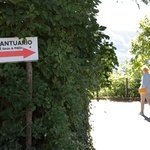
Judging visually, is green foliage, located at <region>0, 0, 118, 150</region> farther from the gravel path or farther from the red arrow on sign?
the gravel path

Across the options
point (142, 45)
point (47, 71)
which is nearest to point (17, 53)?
point (47, 71)

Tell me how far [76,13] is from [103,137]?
447cm

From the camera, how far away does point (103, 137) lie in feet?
25.6

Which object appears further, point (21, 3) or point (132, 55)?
point (132, 55)

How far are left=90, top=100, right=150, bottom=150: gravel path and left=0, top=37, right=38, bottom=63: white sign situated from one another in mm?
3047

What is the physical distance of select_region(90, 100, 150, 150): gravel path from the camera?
7.11m

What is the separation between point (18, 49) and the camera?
12.1 ft

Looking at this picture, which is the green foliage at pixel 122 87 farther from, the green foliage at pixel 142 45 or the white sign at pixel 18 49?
the white sign at pixel 18 49

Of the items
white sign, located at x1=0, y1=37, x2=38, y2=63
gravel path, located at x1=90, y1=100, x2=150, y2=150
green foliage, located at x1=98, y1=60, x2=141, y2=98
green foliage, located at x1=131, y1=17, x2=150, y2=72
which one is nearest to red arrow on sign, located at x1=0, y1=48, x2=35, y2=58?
white sign, located at x1=0, y1=37, x2=38, y2=63

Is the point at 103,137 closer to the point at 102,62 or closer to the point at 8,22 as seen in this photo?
the point at 102,62

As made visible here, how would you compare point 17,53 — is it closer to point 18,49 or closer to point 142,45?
point 18,49

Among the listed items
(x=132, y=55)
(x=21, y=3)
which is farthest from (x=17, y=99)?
(x=132, y=55)

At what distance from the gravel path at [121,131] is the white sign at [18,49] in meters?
3.05

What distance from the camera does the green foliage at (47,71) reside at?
356 cm
